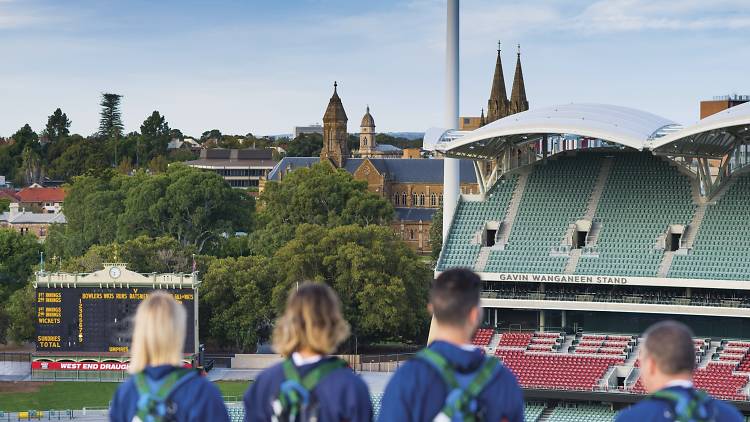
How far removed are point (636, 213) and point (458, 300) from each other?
38719 millimetres

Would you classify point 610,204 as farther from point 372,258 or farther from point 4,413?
point 4,413

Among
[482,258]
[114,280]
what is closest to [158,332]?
[482,258]

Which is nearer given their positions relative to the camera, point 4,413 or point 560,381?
point 560,381

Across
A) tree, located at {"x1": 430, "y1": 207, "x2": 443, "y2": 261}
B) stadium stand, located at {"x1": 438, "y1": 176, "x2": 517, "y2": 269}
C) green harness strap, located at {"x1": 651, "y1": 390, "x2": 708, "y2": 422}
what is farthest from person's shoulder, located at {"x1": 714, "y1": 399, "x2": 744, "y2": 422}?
tree, located at {"x1": 430, "y1": 207, "x2": 443, "y2": 261}

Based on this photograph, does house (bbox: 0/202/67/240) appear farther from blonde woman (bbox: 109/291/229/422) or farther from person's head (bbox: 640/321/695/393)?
person's head (bbox: 640/321/695/393)

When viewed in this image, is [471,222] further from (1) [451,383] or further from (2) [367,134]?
(2) [367,134]

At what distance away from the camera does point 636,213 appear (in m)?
45.5

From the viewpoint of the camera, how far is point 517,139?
155 feet

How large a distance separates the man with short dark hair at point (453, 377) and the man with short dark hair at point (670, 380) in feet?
2.38

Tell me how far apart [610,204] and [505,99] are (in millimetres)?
79922

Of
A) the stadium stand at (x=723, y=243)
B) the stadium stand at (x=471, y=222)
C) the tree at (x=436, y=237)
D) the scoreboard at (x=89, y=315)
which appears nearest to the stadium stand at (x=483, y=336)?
the stadium stand at (x=471, y=222)

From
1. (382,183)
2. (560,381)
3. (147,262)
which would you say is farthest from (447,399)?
(382,183)

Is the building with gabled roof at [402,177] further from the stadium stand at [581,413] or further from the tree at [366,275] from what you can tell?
the stadium stand at [581,413]

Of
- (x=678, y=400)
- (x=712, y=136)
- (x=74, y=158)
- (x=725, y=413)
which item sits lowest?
(x=725, y=413)
